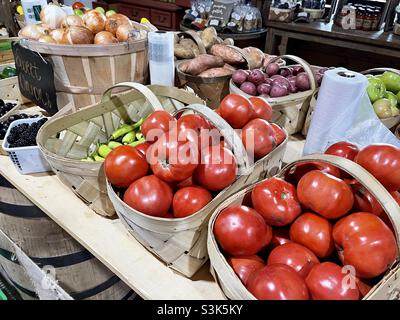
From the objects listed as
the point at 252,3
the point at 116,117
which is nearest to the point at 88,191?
the point at 116,117

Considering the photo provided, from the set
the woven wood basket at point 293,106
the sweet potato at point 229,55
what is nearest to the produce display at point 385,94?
the woven wood basket at point 293,106

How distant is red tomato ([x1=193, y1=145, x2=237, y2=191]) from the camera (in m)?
0.72

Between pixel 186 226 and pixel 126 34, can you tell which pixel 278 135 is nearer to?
pixel 186 226

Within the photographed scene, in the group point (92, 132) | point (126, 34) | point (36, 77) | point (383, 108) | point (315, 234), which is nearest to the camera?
point (315, 234)

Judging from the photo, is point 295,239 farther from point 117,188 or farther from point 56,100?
point 56,100

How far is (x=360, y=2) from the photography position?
10.3ft

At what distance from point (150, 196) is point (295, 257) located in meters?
0.31

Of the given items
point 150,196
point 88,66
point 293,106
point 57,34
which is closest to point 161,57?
point 88,66

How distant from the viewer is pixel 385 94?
1.25 meters

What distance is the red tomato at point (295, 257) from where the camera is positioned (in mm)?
638

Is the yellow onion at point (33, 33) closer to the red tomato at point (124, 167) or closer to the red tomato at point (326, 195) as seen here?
the red tomato at point (124, 167)

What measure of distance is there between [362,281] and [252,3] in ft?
10.9

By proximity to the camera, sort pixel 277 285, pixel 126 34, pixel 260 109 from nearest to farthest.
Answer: pixel 277 285, pixel 260 109, pixel 126 34

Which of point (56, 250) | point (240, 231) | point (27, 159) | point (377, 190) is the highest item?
point (377, 190)
